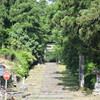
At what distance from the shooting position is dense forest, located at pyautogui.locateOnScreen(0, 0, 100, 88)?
515 inches

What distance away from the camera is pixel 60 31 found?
58.9 ft

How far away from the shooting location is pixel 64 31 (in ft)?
53.6

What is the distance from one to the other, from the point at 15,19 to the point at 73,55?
42.2 feet

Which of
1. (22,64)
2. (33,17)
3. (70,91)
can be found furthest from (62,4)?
(33,17)

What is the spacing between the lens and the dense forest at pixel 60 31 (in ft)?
42.9

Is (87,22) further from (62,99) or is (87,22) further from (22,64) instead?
(22,64)

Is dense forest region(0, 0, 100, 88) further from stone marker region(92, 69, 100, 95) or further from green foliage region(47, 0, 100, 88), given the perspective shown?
stone marker region(92, 69, 100, 95)

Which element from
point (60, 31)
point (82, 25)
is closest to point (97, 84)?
point (82, 25)

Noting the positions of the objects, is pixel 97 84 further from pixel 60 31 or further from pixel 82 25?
pixel 60 31

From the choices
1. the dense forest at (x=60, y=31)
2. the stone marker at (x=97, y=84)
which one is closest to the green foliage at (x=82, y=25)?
the dense forest at (x=60, y=31)

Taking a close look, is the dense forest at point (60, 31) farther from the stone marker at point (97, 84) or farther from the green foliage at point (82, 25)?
the stone marker at point (97, 84)

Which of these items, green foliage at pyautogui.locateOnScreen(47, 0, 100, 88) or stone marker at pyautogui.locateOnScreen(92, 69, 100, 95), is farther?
stone marker at pyautogui.locateOnScreen(92, 69, 100, 95)

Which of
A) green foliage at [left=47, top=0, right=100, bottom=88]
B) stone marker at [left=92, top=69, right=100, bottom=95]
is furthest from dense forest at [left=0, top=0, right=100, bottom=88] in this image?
stone marker at [left=92, top=69, right=100, bottom=95]

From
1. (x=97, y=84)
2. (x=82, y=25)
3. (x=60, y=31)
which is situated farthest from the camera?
(x=60, y=31)
